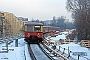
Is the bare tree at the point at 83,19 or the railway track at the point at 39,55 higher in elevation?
the bare tree at the point at 83,19

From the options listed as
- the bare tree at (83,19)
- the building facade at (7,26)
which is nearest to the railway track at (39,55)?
the bare tree at (83,19)

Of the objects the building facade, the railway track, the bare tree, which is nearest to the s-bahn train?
the railway track

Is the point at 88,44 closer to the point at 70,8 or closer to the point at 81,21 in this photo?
the point at 81,21

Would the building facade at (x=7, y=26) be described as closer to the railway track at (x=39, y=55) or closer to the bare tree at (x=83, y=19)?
the bare tree at (x=83, y=19)

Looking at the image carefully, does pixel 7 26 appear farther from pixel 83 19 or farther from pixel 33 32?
pixel 33 32

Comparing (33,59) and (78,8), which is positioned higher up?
(78,8)

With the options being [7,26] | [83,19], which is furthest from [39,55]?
[7,26]

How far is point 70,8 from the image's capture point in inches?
2153

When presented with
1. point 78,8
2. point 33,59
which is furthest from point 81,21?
point 33,59

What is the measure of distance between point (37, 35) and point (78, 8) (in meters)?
21.5

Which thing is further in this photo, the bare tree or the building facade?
the building facade

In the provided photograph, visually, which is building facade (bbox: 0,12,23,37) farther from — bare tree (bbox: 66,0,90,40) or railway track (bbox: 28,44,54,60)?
railway track (bbox: 28,44,54,60)

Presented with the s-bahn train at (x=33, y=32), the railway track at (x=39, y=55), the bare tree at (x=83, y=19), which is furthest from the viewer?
the bare tree at (x=83, y=19)

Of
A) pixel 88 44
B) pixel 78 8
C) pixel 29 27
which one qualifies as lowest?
pixel 88 44
